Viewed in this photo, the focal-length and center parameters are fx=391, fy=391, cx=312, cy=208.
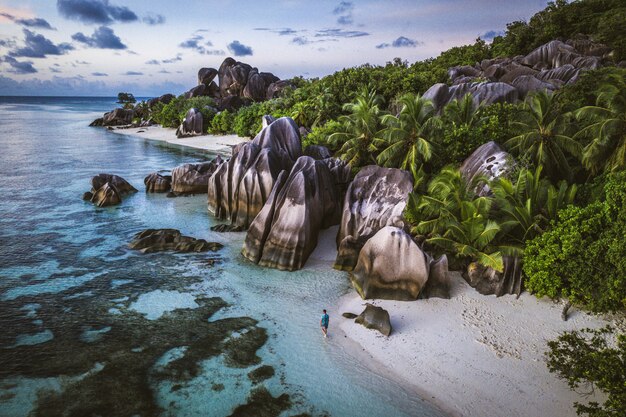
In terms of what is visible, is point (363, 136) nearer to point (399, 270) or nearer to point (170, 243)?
point (399, 270)

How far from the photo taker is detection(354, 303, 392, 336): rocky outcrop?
1317 centimetres

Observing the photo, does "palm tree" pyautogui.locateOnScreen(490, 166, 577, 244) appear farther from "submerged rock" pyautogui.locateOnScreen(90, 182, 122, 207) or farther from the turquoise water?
"submerged rock" pyautogui.locateOnScreen(90, 182, 122, 207)

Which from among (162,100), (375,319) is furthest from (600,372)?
(162,100)

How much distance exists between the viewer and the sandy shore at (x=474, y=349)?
10.3 meters

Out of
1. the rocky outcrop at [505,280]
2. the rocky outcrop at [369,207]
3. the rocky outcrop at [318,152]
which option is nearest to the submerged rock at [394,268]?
the rocky outcrop at [505,280]

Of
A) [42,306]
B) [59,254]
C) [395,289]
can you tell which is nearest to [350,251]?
[395,289]

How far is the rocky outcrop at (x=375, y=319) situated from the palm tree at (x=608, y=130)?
35.0ft

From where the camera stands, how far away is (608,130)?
1523 cm

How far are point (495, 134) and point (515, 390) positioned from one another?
13.1m

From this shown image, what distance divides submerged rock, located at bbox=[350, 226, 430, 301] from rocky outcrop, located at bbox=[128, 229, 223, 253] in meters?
9.07

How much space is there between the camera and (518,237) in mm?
15750

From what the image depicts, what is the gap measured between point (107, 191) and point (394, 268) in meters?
23.3

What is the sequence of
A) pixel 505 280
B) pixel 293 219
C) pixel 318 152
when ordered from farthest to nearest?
pixel 318 152 < pixel 293 219 < pixel 505 280

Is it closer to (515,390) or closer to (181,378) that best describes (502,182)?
(515,390)
